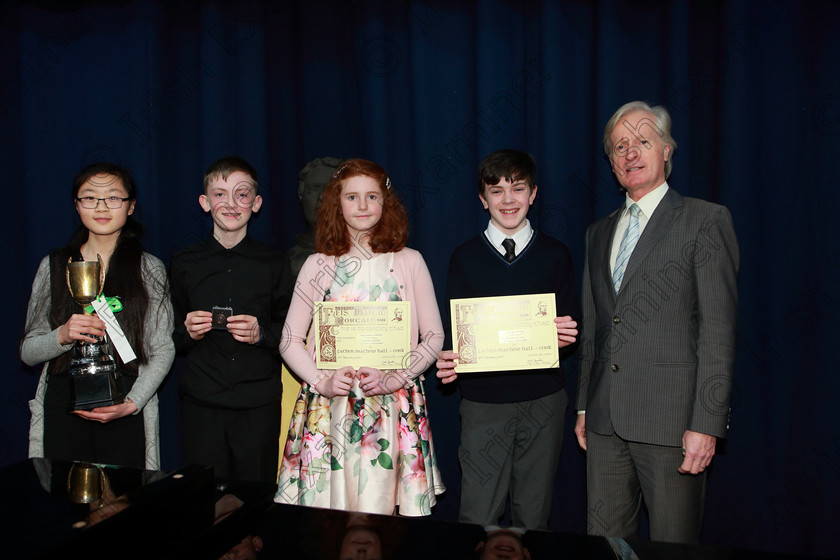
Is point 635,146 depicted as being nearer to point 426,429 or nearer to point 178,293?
point 426,429

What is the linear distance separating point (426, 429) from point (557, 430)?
57cm

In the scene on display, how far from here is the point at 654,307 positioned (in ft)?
6.81

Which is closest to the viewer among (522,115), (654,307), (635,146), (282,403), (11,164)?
(654,307)

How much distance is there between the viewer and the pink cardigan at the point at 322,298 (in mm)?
2312

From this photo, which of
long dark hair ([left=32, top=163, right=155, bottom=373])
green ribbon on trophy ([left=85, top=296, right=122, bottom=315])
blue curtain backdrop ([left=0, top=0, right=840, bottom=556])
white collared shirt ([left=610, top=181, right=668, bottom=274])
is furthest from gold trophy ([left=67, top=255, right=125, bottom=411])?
white collared shirt ([left=610, top=181, right=668, bottom=274])

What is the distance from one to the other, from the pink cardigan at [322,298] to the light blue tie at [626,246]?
0.75 meters

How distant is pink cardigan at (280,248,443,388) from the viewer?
2312mm

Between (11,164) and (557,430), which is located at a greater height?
(11,164)

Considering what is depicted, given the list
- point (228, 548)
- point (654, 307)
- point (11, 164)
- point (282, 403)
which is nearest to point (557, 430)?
point (654, 307)

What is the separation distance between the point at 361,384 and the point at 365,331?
0.70 ft

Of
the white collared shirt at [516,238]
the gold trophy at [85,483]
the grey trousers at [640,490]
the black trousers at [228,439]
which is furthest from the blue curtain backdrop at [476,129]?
the gold trophy at [85,483]

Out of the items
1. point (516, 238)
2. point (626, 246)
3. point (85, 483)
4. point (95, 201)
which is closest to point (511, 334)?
point (516, 238)

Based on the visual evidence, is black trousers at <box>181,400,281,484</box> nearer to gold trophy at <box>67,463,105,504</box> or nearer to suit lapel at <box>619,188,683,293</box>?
gold trophy at <box>67,463,105,504</box>

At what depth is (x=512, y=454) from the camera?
2.44 metres
